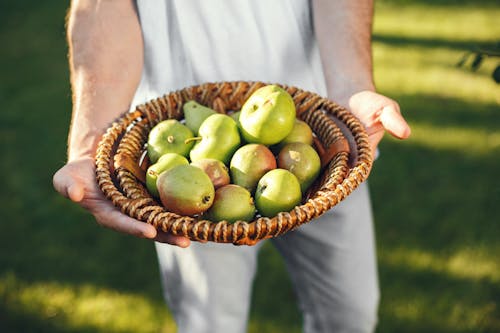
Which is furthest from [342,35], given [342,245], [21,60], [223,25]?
[21,60]

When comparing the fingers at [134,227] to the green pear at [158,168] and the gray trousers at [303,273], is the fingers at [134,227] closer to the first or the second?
the green pear at [158,168]

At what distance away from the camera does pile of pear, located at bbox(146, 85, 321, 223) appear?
168cm

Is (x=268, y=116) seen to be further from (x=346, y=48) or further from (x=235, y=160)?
(x=346, y=48)

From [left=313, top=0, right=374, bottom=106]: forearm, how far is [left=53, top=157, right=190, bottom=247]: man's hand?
909mm

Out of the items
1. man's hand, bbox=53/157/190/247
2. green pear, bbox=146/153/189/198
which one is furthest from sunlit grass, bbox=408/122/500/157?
man's hand, bbox=53/157/190/247

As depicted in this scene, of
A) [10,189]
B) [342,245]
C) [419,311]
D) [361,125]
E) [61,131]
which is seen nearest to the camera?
[361,125]

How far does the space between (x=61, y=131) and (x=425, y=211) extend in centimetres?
275

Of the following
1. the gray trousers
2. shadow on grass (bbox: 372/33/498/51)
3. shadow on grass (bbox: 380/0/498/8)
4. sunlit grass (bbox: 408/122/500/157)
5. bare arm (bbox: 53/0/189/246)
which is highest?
bare arm (bbox: 53/0/189/246)

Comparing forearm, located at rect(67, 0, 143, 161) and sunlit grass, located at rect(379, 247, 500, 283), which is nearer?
forearm, located at rect(67, 0, 143, 161)

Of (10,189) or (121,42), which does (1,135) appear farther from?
(121,42)

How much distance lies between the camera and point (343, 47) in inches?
83.7

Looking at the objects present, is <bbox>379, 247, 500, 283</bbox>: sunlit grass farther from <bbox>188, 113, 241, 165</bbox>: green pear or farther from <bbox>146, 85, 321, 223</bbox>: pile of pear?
<bbox>188, 113, 241, 165</bbox>: green pear

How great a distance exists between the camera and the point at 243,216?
168cm

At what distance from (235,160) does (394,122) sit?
535mm
